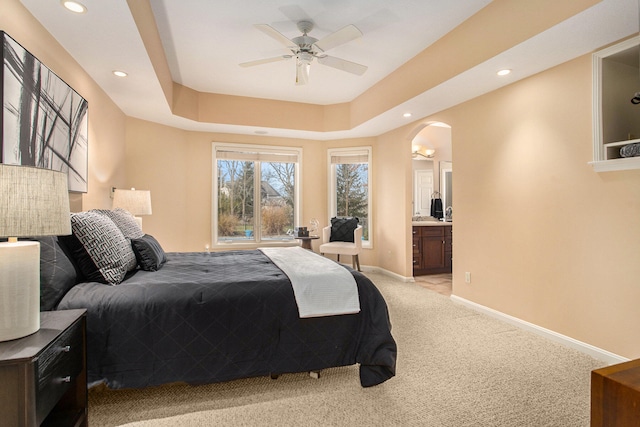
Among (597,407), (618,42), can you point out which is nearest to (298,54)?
(618,42)

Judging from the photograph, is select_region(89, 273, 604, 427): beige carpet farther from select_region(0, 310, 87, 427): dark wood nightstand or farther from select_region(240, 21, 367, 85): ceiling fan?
select_region(240, 21, 367, 85): ceiling fan

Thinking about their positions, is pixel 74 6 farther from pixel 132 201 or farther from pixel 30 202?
pixel 132 201

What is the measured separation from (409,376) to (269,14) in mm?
3104

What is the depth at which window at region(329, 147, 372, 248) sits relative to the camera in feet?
19.2

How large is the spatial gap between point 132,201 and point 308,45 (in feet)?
8.36

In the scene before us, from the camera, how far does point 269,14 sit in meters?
2.87

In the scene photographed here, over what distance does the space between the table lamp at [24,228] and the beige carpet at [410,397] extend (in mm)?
833

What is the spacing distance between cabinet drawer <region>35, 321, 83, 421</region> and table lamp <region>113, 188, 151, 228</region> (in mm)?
2390

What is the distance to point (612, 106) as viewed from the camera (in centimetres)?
253

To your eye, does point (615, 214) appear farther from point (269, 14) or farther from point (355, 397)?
point (269, 14)

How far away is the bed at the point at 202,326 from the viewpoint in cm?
177

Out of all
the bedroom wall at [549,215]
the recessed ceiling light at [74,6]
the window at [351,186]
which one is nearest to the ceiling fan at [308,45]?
the recessed ceiling light at [74,6]

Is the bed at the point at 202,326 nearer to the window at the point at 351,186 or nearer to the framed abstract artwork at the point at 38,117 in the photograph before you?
the framed abstract artwork at the point at 38,117

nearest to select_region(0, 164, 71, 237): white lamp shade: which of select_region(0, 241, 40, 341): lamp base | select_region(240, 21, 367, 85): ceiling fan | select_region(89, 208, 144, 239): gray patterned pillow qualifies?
select_region(0, 241, 40, 341): lamp base
